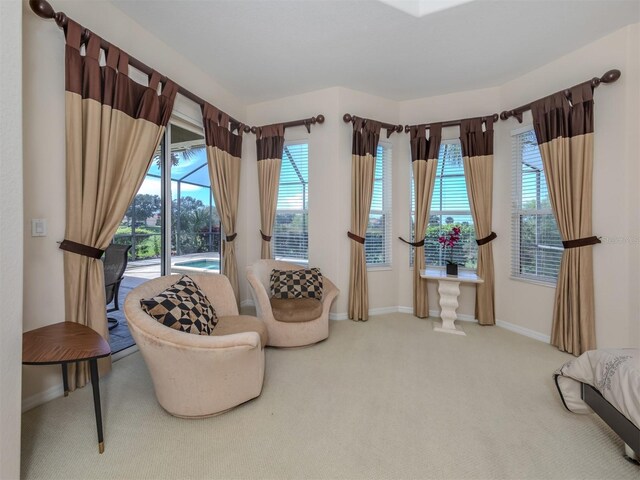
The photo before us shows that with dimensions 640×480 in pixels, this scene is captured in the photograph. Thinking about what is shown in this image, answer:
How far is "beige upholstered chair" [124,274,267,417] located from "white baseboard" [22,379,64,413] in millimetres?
808

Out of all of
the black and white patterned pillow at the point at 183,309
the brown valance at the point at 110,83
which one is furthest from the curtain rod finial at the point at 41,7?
the black and white patterned pillow at the point at 183,309

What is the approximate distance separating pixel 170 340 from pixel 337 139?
9.56 feet

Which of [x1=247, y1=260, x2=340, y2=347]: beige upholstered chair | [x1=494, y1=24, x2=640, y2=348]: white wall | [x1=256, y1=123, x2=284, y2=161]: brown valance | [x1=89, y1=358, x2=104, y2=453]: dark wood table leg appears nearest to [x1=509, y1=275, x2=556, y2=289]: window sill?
[x1=494, y1=24, x2=640, y2=348]: white wall

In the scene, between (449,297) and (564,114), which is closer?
(564,114)

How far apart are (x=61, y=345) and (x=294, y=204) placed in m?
2.82

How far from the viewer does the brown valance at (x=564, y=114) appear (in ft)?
8.11

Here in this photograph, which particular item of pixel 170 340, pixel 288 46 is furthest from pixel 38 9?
pixel 170 340

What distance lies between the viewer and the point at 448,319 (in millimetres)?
3184

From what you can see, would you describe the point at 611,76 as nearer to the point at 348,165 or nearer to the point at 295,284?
the point at 348,165

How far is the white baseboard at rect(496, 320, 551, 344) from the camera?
2.89 metres

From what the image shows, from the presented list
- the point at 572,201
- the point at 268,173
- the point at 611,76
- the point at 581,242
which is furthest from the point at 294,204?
the point at 611,76

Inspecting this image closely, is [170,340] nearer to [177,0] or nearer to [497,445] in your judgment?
[497,445]

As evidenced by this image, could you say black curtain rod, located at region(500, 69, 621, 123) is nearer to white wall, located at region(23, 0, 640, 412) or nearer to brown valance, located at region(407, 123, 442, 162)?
white wall, located at region(23, 0, 640, 412)

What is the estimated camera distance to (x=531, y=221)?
10.1ft
